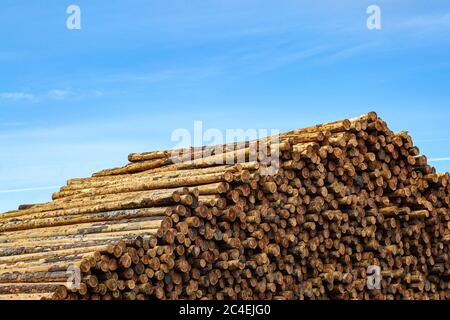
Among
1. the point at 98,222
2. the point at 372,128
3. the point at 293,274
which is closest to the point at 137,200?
the point at 98,222

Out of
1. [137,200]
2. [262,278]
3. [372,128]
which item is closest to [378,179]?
[372,128]

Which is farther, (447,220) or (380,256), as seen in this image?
(447,220)

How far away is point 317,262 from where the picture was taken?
1225 centimetres

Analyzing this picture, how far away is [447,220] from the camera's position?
46.6 ft

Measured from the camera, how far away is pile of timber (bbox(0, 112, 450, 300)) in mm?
10352

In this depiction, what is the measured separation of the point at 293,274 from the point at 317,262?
0.48m

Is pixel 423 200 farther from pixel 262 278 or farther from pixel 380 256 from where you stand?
pixel 262 278

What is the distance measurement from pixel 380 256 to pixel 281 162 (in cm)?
267

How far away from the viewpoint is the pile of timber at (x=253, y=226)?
1035cm

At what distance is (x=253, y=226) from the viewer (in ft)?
37.6
